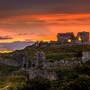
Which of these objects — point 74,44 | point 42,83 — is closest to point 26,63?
point 74,44

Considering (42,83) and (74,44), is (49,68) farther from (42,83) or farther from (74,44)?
(74,44)

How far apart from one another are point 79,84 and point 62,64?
54.0 m

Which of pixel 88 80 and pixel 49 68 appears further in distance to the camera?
pixel 49 68

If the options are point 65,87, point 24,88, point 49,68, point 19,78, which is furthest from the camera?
point 49,68

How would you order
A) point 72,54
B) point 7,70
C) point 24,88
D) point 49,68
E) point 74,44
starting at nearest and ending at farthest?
point 24,88
point 49,68
point 7,70
point 72,54
point 74,44

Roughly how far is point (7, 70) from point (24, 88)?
203 ft

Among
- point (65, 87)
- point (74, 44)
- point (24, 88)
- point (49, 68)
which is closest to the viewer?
point (65, 87)

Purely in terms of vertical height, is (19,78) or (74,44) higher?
(74,44)

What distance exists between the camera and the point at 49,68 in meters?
125

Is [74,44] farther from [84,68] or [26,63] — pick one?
[84,68]

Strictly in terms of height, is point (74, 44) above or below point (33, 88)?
above

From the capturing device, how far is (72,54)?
156 meters

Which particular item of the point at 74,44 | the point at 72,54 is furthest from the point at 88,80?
the point at 74,44

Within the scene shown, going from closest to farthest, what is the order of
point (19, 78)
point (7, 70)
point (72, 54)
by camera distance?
point (19, 78) < point (7, 70) < point (72, 54)
